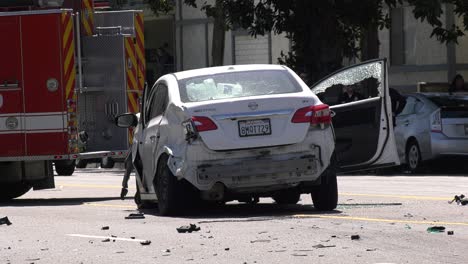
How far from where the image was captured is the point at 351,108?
1728cm

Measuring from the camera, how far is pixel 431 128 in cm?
2677

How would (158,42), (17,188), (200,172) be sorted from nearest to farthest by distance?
(200,172)
(17,188)
(158,42)

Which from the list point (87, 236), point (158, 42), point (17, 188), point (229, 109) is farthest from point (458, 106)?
point (158, 42)

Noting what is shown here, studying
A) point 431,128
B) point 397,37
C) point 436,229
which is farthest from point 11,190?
point 397,37

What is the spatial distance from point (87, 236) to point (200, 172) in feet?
5.95

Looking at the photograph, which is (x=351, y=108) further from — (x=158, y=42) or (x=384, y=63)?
(x=158, y=42)

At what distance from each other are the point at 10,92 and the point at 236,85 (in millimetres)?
5722

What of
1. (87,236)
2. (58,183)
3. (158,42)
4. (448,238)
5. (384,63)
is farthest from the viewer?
(158,42)

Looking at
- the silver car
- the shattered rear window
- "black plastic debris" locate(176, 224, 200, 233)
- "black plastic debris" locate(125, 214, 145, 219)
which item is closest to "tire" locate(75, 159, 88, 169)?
the silver car

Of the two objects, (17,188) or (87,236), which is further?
(17,188)

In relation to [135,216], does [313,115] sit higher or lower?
higher

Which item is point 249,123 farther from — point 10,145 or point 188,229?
point 10,145

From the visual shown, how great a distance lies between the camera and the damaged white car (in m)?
15.1

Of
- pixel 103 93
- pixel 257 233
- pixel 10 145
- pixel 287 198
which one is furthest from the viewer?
pixel 103 93
